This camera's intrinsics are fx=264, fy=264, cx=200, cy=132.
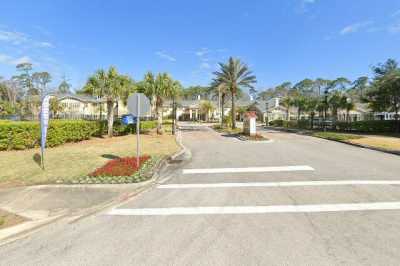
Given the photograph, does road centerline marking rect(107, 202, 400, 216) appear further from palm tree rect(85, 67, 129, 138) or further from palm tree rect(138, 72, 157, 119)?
palm tree rect(138, 72, 157, 119)

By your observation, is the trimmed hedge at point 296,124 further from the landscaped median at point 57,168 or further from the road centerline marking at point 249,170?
the landscaped median at point 57,168

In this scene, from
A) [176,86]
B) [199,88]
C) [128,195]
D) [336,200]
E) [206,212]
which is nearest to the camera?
[206,212]

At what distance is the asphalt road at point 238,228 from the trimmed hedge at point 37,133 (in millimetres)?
9804

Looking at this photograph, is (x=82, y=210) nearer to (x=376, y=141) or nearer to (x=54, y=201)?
(x=54, y=201)

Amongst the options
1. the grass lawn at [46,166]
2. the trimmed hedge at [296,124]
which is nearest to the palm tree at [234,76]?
the trimmed hedge at [296,124]

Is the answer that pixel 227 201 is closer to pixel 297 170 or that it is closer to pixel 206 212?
pixel 206 212

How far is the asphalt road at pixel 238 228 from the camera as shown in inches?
141

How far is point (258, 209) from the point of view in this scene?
539 cm

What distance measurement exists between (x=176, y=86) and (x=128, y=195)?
19.8 meters

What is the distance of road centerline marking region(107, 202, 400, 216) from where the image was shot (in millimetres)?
5250

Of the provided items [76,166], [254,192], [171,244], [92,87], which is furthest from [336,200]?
[92,87]

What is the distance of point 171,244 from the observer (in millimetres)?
3967

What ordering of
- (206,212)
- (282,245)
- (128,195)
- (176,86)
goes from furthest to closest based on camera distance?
(176,86) → (128,195) → (206,212) → (282,245)

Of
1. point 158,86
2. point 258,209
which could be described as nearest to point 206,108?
point 158,86
